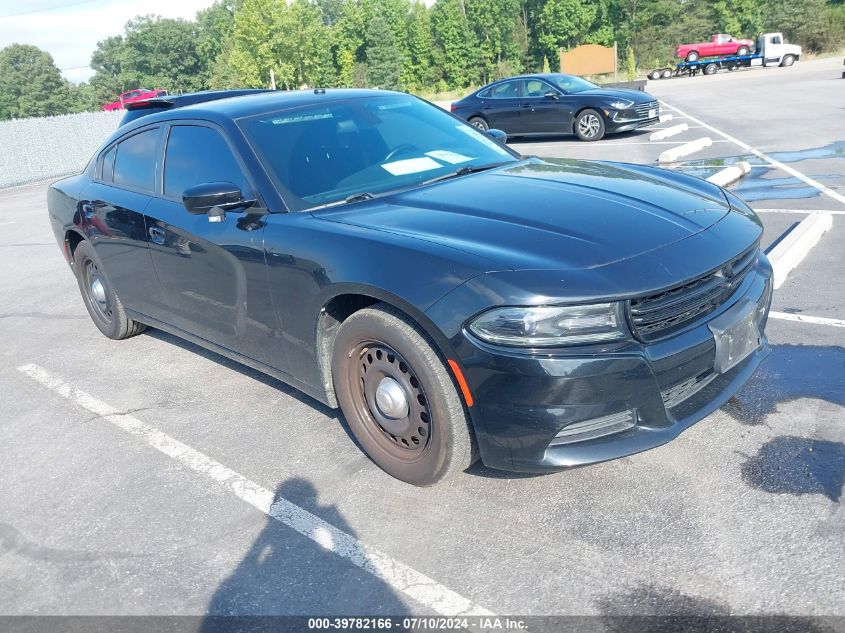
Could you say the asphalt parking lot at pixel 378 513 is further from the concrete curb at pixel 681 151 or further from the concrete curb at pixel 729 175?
the concrete curb at pixel 681 151

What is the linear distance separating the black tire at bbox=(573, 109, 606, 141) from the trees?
8696 cm

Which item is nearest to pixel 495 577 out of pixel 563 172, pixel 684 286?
pixel 684 286

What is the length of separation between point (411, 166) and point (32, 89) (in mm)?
100191

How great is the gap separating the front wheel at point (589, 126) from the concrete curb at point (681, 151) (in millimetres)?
2869

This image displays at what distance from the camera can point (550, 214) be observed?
10.3 ft

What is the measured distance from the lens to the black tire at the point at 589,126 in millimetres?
14977

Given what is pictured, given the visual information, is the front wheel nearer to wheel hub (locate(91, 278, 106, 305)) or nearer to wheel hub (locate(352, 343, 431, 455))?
wheel hub (locate(91, 278, 106, 305))

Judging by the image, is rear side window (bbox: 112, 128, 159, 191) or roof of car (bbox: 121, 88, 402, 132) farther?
rear side window (bbox: 112, 128, 159, 191)

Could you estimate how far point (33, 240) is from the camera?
11070mm

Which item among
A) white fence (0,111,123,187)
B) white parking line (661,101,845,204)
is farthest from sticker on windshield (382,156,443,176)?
white fence (0,111,123,187)

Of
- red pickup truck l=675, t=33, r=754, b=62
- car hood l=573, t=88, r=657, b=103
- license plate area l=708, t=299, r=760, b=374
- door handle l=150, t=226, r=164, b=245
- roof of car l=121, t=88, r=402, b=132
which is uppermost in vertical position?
roof of car l=121, t=88, r=402, b=132

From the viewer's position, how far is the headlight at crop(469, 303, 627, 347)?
262 centimetres

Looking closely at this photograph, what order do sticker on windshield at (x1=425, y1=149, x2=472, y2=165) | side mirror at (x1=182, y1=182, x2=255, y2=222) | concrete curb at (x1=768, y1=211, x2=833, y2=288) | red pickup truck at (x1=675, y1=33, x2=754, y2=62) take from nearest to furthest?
1. side mirror at (x1=182, y1=182, x2=255, y2=222)
2. sticker on windshield at (x1=425, y1=149, x2=472, y2=165)
3. concrete curb at (x1=768, y1=211, x2=833, y2=288)
4. red pickup truck at (x1=675, y1=33, x2=754, y2=62)

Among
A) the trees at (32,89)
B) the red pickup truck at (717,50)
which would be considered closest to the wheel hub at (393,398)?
the red pickup truck at (717,50)
